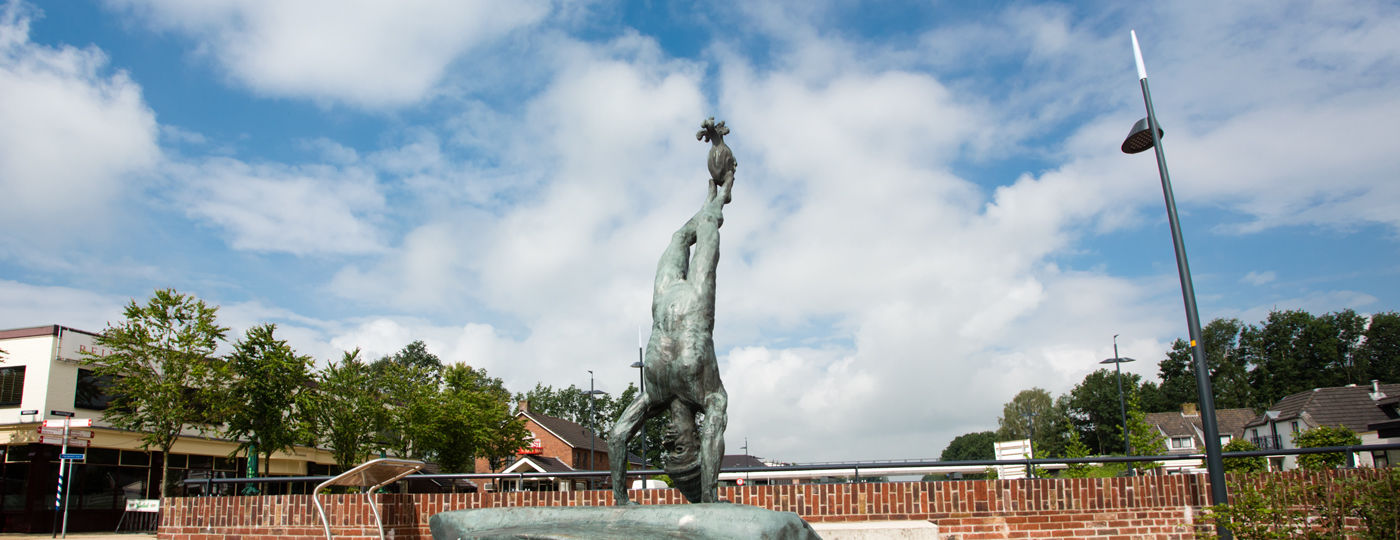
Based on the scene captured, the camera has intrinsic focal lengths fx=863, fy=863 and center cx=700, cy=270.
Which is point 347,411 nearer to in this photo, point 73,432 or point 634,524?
point 73,432

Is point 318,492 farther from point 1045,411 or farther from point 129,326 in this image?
point 1045,411

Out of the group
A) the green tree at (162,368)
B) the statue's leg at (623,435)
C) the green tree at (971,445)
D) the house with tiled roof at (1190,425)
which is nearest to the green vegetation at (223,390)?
the green tree at (162,368)

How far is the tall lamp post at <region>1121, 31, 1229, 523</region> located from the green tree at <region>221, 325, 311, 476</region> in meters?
24.1

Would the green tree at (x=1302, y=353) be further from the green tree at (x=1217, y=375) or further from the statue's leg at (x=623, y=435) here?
the statue's leg at (x=623, y=435)

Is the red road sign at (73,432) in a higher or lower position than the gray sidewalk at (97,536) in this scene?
higher

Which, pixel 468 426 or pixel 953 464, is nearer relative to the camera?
pixel 953 464

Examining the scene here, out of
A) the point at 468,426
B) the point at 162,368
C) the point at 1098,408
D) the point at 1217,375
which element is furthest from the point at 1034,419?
the point at 162,368

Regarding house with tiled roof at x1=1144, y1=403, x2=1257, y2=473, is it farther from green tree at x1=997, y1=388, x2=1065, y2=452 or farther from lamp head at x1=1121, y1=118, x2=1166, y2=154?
lamp head at x1=1121, y1=118, x2=1166, y2=154

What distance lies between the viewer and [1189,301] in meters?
8.30

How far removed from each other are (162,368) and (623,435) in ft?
80.8

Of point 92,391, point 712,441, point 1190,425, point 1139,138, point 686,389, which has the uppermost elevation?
point 1139,138

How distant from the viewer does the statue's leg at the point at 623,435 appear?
4980 mm

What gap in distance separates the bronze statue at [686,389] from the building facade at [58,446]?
22.6 m

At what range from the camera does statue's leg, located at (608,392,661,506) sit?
4980mm
